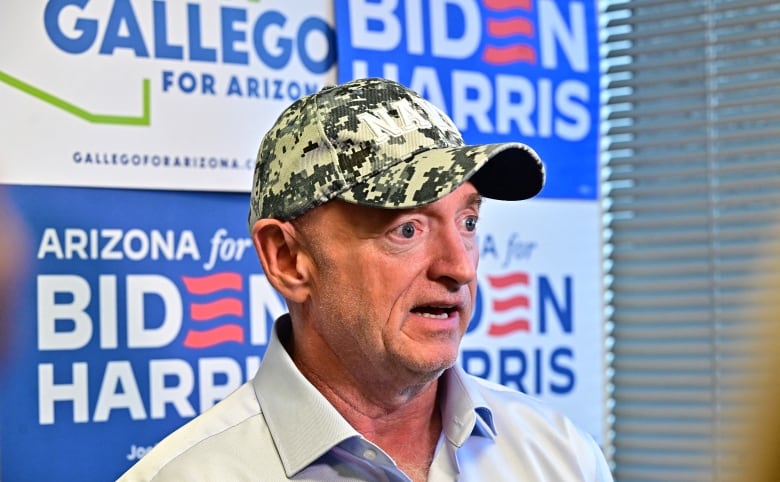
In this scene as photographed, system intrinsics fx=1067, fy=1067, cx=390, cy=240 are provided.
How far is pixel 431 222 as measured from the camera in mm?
1463

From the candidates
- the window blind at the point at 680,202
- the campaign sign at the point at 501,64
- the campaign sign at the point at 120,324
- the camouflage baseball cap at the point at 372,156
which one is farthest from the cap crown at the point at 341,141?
the window blind at the point at 680,202

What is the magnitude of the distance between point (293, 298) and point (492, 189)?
33 cm

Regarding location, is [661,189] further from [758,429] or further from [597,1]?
[758,429]

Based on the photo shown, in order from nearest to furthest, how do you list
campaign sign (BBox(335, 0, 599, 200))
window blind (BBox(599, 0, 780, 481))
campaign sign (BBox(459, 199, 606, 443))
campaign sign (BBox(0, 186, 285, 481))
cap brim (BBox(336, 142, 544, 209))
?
cap brim (BBox(336, 142, 544, 209))
campaign sign (BBox(0, 186, 285, 481))
campaign sign (BBox(335, 0, 599, 200))
campaign sign (BBox(459, 199, 606, 443))
window blind (BBox(599, 0, 780, 481))

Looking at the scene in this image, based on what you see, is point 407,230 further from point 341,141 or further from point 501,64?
point 501,64

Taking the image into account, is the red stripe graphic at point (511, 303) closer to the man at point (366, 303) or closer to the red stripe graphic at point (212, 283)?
the red stripe graphic at point (212, 283)

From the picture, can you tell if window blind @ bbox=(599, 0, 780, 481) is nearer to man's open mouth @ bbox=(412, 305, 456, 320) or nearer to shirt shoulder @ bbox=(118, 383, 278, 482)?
man's open mouth @ bbox=(412, 305, 456, 320)

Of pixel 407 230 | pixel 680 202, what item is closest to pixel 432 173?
pixel 407 230

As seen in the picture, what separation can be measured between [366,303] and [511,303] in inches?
56.0

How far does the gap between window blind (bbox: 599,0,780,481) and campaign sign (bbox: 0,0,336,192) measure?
1062 millimetres

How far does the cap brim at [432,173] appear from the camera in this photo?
1383 millimetres

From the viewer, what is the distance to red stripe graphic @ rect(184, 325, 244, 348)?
7.73 feet

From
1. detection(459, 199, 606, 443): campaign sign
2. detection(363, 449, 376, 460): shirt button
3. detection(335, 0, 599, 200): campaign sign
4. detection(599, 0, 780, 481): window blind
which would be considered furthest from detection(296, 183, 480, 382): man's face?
detection(599, 0, 780, 481): window blind

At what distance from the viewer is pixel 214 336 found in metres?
2.39
